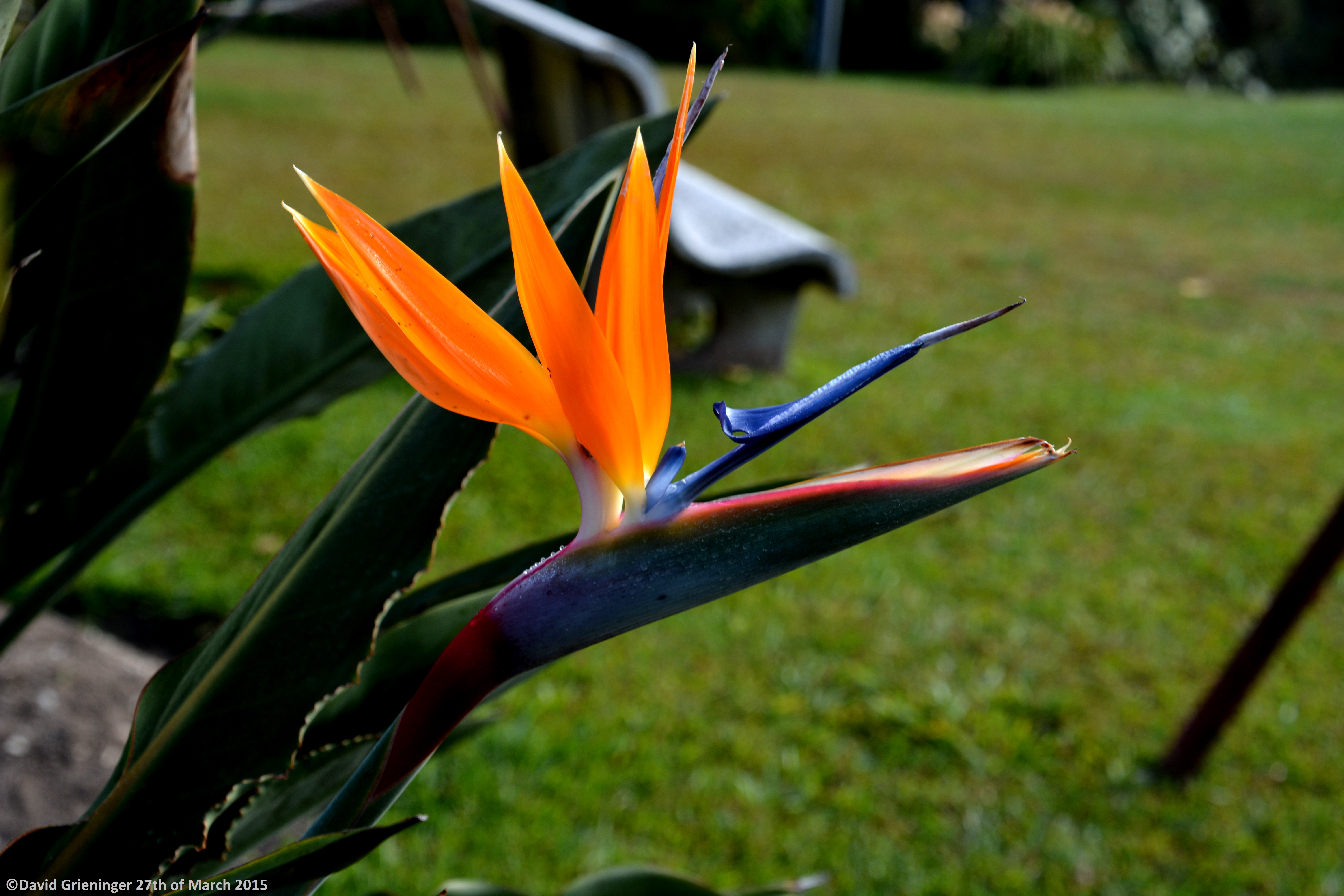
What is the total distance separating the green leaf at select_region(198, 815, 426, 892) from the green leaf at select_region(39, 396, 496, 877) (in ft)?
0.47

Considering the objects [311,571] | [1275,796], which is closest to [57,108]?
[311,571]

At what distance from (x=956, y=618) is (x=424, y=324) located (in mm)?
1990

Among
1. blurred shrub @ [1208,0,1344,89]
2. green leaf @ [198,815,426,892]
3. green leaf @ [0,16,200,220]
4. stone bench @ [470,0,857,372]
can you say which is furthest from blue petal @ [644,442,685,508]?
blurred shrub @ [1208,0,1344,89]

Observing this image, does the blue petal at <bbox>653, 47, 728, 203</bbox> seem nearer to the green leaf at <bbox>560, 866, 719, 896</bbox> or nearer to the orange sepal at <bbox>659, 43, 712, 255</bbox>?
the orange sepal at <bbox>659, 43, 712, 255</bbox>

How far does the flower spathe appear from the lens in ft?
1.16

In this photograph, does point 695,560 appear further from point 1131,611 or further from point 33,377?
point 1131,611

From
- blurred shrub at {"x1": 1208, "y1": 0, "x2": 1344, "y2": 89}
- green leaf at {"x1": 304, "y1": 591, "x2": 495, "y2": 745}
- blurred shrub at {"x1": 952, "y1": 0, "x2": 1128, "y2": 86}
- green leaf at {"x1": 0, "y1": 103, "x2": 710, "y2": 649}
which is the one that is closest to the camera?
green leaf at {"x1": 304, "y1": 591, "x2": 495, "y2": 745}

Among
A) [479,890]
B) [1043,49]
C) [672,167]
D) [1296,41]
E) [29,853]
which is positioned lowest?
[1296,41]

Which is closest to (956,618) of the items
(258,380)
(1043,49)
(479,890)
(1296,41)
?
Result: (479,890)

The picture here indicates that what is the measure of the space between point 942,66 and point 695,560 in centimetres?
1499

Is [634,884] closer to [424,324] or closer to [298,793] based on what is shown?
[298,793]

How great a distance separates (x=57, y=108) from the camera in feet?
1.45

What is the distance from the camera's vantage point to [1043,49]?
11.6 meters

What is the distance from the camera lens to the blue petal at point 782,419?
1.20ft
